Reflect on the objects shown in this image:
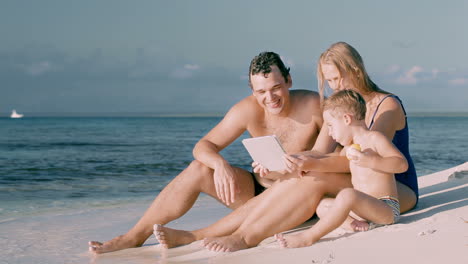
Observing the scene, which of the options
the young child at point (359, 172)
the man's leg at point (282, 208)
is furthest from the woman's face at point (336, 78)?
the man's leg at point (282, 208)

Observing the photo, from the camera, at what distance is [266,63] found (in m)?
4.41

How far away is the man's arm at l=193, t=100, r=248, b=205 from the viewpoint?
424 centimetres

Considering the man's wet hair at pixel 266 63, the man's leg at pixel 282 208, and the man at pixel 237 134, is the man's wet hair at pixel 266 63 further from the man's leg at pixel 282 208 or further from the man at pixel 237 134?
the man's leg at pixel 282 208

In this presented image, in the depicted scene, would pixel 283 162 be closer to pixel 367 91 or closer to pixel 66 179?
pixel 367 91

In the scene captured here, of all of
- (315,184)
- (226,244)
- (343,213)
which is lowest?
(343,213)

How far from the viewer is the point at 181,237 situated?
4.40m

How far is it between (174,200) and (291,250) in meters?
1.14

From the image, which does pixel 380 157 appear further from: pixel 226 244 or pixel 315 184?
pixel 226 244

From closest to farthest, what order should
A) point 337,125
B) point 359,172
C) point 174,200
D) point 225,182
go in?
1. point 337,125
2. point 359,172
3. point 225,182
4. point 174,200

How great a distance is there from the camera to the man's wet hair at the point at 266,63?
4.39 m

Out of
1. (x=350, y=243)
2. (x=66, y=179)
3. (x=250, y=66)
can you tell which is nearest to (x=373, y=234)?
(x=350, y=243)

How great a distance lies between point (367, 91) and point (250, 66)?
89cm

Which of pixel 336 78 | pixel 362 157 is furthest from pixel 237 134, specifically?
pixel 362 157

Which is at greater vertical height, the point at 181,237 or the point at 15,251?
the point at 15,251
